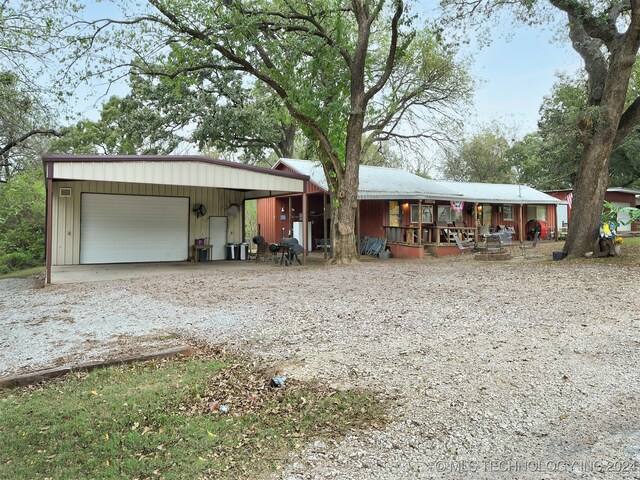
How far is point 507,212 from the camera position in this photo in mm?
23203

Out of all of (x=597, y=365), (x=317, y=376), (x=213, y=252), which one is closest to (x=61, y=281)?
(x=213, y=252)

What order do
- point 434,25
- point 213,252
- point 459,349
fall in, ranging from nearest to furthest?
point 459,349
point 434,25
point 213,252

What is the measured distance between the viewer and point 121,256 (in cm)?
1595

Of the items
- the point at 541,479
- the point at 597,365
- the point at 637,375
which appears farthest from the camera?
the point at 597,365

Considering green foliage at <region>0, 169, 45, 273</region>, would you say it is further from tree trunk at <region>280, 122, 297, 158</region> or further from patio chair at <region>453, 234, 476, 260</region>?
patio chair at <region>453, 234, 476, 260</region>

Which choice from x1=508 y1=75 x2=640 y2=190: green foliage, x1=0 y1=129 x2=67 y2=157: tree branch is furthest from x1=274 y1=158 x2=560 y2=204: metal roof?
x1=0 y1=129 x2=67 y2=157: tree branch

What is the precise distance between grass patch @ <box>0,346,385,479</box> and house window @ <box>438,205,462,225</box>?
1735 cm

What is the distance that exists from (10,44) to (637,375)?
1357 cm

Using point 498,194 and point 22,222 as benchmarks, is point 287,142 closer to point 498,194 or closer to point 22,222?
point 498,194

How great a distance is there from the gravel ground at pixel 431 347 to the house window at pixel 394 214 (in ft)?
28.6

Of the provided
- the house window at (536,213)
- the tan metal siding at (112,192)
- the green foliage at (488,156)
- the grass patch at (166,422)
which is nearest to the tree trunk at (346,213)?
the tan metal siding at (112,192)

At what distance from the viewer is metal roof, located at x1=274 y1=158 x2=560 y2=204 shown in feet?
56.9

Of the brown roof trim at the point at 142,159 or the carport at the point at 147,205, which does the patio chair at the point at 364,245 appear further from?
the brown roof trim at the point at 142,159

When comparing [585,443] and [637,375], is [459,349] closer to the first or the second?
[637,375]
